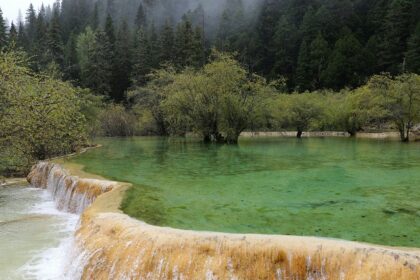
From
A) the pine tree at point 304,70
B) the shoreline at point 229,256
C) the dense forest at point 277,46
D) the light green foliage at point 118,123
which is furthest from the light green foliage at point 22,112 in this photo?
the pine tree at point 304,70

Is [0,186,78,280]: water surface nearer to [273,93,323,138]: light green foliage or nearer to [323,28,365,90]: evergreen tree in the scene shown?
[273,93,323,138]: light green foliage

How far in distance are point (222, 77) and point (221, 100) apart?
1.87m

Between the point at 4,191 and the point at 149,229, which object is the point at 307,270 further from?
the point at 4,191

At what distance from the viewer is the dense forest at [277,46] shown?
66312 mm

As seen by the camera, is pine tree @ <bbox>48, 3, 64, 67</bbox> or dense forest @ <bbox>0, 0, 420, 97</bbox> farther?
pine tree @ <bbox>48, 3, 64, 67</bbox>

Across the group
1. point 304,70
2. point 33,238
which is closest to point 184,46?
point 304,70

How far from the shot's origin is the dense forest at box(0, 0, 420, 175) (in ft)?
66.9

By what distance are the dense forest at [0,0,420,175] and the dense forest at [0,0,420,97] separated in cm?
22

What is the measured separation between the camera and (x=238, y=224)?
928 cm

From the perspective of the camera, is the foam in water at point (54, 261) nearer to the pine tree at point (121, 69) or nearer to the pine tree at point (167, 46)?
the pine tree at point (121, 69)

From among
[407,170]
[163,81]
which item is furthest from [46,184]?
[163,81]

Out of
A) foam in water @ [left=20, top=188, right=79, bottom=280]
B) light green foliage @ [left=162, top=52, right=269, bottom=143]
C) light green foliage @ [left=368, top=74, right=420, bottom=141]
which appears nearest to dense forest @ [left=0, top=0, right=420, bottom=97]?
light green foliage @ [left=368, top=74, right=420, bottom=141]

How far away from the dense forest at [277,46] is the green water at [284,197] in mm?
45850

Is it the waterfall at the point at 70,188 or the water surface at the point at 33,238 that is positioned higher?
the waterfall at the point at 70,188
